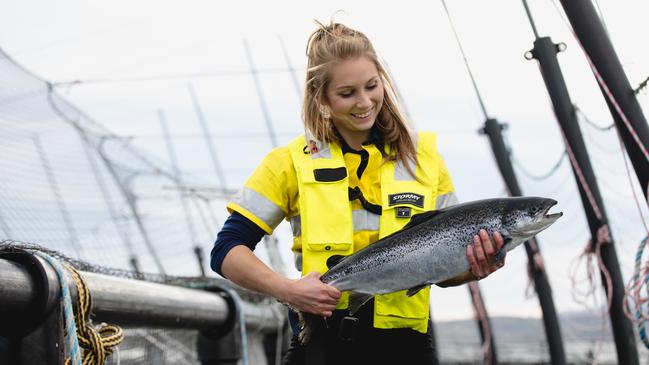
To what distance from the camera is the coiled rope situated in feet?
13.3

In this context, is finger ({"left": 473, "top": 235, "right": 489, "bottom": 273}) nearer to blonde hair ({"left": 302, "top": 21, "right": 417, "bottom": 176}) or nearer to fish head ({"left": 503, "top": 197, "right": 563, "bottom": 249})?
fish head ({"left": 503, "top": 197, "right": 563, "bottom": 249})

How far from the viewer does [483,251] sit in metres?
3.46

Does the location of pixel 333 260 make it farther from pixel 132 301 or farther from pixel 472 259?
pixel 132 301

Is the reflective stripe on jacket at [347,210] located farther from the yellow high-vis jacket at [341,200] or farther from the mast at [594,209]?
the mast at [594,209]

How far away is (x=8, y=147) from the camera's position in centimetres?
950

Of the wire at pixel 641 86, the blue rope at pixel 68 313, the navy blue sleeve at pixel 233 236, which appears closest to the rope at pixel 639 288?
the wire at pixel 641 86

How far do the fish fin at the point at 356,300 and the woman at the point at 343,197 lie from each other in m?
0.06

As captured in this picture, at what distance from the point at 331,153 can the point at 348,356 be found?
2.73 ft

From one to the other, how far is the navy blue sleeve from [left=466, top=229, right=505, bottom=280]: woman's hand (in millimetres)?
883

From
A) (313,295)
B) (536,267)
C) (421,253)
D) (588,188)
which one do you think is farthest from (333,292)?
(536,267)

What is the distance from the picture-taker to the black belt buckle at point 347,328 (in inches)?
142

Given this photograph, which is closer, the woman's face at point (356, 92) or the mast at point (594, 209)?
the woman's face at point (356, 92)

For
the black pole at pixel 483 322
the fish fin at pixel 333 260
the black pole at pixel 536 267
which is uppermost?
the fish fin at pixel 333 260

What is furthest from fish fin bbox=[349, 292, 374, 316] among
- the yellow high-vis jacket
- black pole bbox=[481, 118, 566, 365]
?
black pole bbox=[481, 118, 566, 365]
